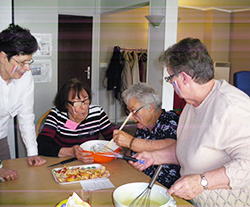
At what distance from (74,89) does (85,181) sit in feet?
1.88

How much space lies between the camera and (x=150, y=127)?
1.16m

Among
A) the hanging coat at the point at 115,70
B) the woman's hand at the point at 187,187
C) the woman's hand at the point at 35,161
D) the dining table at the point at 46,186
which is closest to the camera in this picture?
the woman's hand at the point at 187,187

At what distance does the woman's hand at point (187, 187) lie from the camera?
634 mm

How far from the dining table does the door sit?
2159mm

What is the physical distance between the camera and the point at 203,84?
2.39 ft

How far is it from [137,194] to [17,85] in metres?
0.70

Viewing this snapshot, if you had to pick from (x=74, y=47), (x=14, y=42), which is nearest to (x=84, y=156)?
(x=14, y=42)

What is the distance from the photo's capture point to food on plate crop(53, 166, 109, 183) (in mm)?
875

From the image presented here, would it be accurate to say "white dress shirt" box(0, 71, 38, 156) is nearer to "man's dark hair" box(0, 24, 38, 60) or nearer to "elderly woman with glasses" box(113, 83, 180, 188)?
"man's dark hair" box(0, 24, 38, 60)

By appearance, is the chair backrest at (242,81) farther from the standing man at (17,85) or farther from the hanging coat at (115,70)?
the hanging coat at (115,70)

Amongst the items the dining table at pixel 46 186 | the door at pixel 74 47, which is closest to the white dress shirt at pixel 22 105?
the dining table at pixel 46 186

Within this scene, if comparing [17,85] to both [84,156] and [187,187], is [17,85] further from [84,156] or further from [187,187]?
[187,187]

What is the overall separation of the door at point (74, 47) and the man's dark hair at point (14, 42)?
2115mm

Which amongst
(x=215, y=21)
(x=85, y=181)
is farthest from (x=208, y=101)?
(x=215, y=21)
